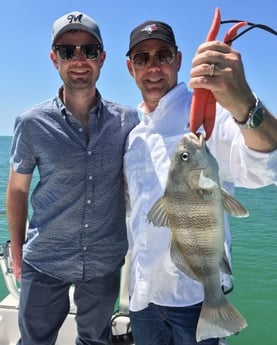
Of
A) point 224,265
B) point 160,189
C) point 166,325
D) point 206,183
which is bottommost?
point 166,325

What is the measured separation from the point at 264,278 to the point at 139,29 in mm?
8735

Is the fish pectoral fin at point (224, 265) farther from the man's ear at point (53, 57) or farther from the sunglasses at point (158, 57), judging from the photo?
the man's ear at point (53, 57)

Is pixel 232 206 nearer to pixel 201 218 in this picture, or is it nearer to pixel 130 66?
pixel 201 218

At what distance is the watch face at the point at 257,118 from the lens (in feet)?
6.82

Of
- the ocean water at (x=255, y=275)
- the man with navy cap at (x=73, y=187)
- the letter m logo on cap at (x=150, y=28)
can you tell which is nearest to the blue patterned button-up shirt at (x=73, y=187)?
the man with navy cap at (x=73, y=187)

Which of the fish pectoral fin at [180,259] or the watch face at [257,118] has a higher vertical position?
the watch face at [257,118]

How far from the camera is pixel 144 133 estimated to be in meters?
3.06

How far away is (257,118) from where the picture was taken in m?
2.09

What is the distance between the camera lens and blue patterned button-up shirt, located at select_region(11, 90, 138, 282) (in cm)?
328

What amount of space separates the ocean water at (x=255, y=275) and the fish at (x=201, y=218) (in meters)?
4.73

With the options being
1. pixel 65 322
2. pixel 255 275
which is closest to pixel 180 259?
pixel 65 322

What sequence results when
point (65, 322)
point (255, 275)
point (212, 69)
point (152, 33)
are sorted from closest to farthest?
point (212, 69) → point (152, 33) → point (65, 322) → point (255, 275)

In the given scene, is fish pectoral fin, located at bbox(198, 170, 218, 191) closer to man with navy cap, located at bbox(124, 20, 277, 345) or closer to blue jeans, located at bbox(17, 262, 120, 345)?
→ man with navy cap, located at bbox(124, 20, 277, 345)

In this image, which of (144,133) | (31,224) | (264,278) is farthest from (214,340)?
(264,278)
